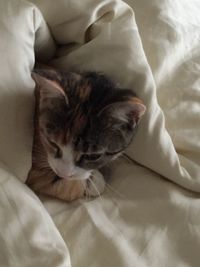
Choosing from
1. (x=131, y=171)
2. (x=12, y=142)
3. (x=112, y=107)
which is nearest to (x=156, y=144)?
(x=131, y=171)

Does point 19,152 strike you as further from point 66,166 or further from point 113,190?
point 113,190

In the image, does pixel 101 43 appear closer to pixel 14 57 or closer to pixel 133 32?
pixel 133 32

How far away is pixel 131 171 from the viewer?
98cm

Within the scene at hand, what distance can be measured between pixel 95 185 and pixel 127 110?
0.68 ft

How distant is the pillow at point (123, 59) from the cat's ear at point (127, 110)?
0.10 meters

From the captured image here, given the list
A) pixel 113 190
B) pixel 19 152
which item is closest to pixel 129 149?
pixel 113 190

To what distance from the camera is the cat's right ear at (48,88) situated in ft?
2.59

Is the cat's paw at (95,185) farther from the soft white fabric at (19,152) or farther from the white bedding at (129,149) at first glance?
the soft white fabric at (19,152)

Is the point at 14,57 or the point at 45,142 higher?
the point at 14,57

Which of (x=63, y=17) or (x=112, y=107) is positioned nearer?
(x=112, y=107)

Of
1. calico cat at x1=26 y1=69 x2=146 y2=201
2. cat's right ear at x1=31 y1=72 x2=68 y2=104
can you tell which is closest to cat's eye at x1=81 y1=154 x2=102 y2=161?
calico cat at x1=26 y1=69 x2=146 y2=201

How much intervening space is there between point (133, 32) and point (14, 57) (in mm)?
274

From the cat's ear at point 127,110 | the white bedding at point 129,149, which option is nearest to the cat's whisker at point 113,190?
the white bedding at point 129,149

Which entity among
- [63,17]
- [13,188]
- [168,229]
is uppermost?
[63,17]
